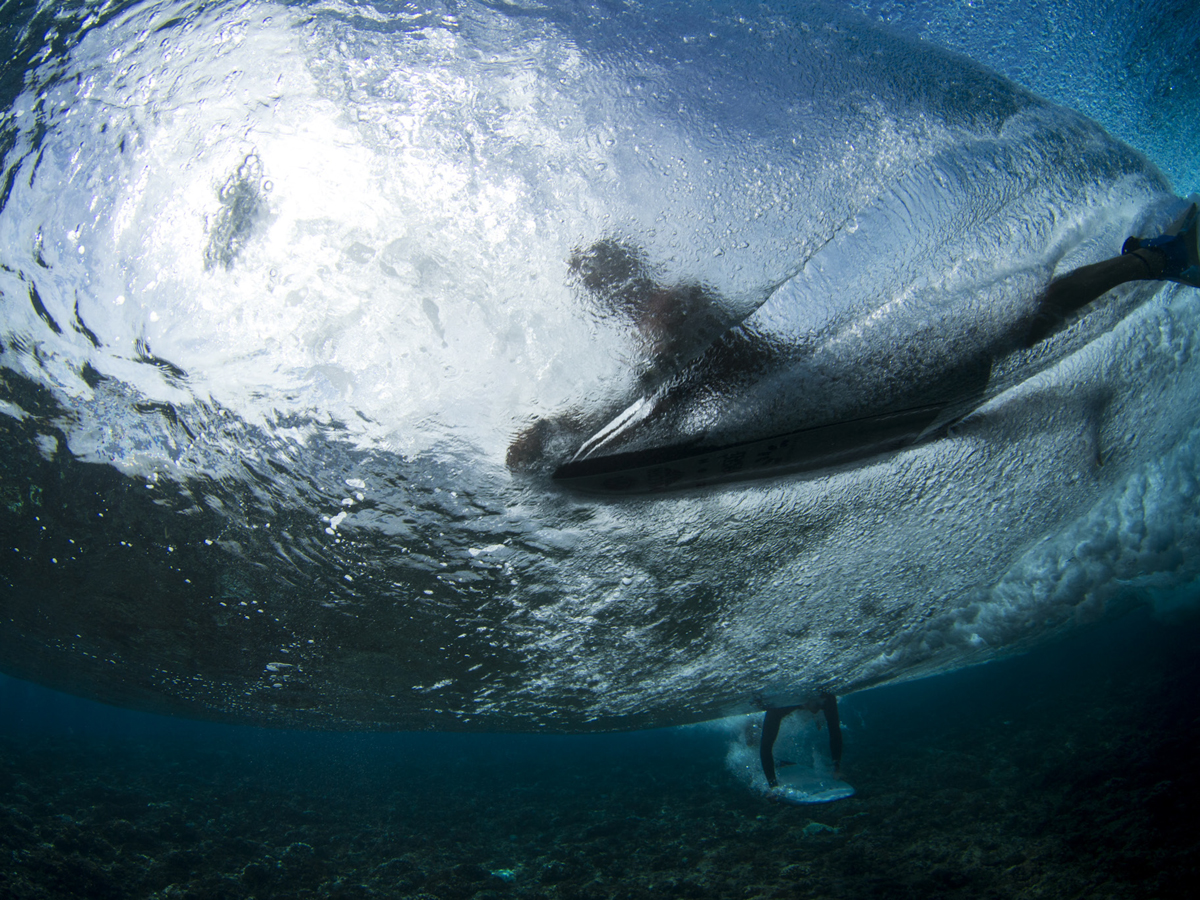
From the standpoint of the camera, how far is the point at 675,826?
11.2m

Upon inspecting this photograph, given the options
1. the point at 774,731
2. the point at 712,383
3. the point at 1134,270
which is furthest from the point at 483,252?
the point at 774,731

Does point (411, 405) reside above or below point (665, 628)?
above

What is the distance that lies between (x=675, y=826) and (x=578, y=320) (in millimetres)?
13246

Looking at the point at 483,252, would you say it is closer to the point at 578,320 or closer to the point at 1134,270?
the point at 578,320

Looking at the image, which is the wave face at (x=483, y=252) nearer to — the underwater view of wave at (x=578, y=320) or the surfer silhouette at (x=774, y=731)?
the underwater view of wave at (x=578, y=320)

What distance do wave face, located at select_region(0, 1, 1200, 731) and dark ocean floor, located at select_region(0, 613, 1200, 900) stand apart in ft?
20.9

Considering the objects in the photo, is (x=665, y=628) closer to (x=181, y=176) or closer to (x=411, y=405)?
(x=411, y=405)

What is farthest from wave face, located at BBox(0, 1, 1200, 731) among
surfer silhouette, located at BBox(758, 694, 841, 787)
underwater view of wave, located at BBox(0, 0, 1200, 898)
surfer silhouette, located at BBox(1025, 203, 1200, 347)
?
surfer silhouette, located at BBox(758, 694, 841, 787)

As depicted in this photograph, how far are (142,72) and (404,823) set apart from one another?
16500mm

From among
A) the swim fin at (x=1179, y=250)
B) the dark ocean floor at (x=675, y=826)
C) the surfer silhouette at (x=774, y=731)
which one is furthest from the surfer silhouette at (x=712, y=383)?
the surfer silhouette at (x=774, y=731)

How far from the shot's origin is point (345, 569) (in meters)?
5.08

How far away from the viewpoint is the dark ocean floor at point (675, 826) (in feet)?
22.1

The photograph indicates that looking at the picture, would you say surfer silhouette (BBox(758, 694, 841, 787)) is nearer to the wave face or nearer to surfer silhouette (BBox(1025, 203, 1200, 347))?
the wave face

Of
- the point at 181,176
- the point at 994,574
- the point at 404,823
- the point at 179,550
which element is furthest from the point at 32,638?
the point at 994,574
